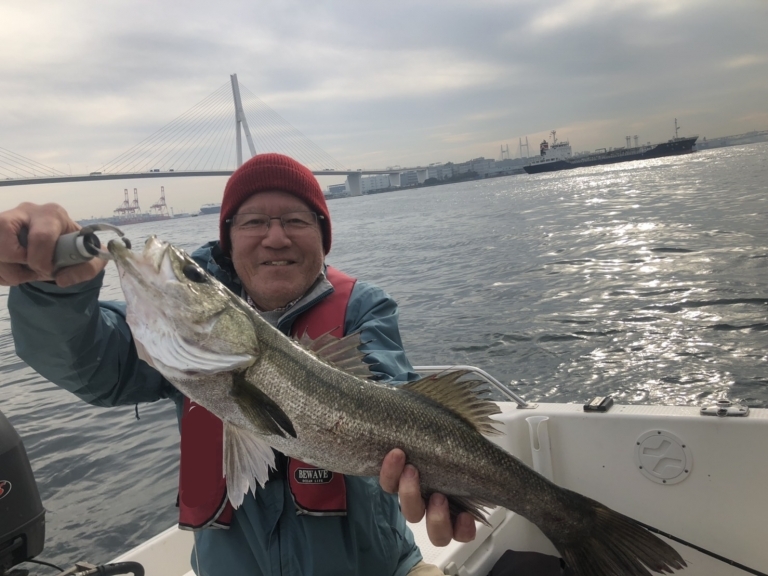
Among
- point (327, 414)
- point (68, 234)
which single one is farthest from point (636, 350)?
point (68, 234)

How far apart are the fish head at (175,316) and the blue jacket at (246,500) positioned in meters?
0.45

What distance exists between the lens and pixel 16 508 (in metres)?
3.38

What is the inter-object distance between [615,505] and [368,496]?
8.10ft

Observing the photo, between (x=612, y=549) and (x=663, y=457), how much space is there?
1.75m

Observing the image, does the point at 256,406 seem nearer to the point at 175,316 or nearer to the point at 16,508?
the point at 175,316

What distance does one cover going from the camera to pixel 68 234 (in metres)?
2.13

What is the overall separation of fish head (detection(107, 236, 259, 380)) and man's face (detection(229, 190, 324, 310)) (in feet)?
3.41

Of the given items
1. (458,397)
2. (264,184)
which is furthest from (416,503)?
(264,184)

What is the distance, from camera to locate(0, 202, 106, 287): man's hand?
2059mm

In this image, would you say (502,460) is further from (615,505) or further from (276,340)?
(615,505)

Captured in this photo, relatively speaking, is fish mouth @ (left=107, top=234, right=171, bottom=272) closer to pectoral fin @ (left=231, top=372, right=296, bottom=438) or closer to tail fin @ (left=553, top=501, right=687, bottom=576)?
pectoral fin @ (left=231, top=372, right=296, bottom=438)

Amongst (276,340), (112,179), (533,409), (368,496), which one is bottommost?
(533,409)

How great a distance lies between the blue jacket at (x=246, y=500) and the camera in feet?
8.12

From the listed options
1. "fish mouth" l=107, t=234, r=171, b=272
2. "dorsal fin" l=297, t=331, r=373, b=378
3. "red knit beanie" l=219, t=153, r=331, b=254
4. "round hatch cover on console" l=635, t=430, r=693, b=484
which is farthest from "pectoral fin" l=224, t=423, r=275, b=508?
"round hatch cover on console" l=635, t=430, r=693, b=484
